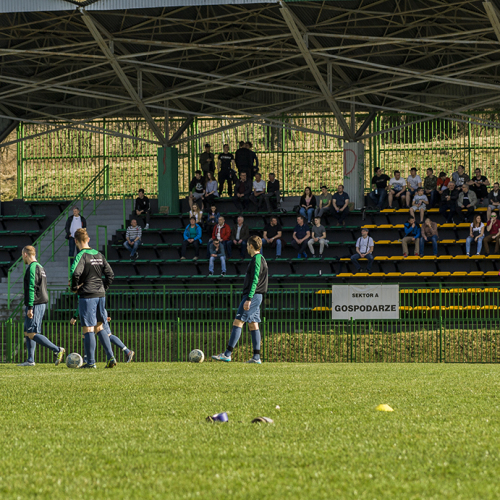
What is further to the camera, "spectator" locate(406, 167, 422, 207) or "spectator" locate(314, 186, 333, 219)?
"spectator" locate(406, 167, 422, 207)

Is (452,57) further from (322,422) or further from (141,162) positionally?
(322,422)

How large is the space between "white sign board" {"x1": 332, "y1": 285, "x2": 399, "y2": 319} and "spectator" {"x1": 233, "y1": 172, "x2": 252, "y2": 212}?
10.1 m

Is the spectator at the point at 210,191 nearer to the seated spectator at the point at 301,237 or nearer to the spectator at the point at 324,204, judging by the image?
the spectator at the point at 324,204

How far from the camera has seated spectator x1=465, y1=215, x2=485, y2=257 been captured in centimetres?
2394

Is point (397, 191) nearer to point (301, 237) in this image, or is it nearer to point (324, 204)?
point (324, 204)

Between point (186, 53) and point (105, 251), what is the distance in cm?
752

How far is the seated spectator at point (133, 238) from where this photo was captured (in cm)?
2677

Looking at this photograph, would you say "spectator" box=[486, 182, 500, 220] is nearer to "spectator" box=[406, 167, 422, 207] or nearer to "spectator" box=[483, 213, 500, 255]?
"spectator" box=[483, 213, 500, 255]

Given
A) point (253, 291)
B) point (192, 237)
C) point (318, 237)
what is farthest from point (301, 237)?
point (253, 291)

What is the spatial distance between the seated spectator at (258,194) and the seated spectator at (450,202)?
20.7 ft

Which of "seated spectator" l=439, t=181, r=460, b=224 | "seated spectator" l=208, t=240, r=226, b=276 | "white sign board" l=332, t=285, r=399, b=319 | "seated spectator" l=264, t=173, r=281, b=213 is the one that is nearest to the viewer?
"white sign board" l=332, t=285, r=399, b=319

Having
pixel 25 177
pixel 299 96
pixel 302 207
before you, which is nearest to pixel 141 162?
pixel 25 177

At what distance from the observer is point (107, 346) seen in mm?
11977

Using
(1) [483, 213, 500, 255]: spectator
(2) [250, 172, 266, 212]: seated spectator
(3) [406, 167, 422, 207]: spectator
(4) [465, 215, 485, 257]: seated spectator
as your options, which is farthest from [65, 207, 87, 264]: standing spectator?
(1) [483, 213, 500, 255]: spectator
